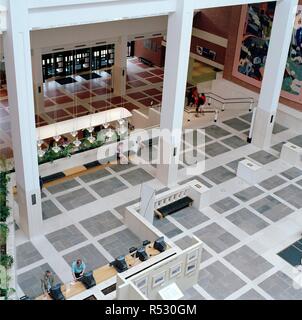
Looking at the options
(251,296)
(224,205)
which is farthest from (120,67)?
(251,296)

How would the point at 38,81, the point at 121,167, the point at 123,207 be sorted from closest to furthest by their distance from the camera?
the point at 123,207 < the point at 121,167 < the point at 38,81

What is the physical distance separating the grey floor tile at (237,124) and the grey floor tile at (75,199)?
9090mm

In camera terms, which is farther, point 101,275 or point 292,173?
point 292,173

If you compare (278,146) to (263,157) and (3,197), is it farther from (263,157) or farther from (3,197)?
(3,197)

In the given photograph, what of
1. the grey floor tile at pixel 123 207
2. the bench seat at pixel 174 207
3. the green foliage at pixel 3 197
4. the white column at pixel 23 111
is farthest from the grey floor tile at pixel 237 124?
the white column at pixel 23 111

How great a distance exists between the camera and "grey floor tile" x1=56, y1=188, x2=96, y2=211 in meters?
15.4

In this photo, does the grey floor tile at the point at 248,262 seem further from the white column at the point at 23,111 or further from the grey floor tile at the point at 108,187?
the white column at the point at 23,111

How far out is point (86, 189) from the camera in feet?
53.6

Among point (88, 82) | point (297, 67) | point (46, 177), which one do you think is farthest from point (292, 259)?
point (88, 82)

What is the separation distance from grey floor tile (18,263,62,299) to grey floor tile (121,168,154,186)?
17.0 feet

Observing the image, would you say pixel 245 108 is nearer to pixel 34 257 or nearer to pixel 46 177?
pixel 46 177

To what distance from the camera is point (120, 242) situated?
45.8 ft

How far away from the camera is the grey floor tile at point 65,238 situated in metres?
13.7

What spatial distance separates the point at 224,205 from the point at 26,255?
23.1 ft
